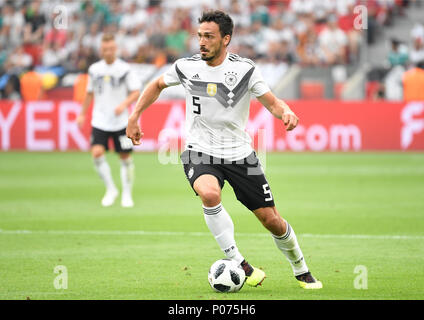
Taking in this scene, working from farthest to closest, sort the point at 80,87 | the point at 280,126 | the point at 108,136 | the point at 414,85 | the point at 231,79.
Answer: the point at 80,87 < the point at 414,85 < the point at 280,126 < the point at 108,136 < the point at 231,79

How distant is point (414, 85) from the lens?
22.4 meters

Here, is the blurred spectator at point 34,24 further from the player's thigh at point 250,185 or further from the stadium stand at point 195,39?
the player's thigh at point 250,185

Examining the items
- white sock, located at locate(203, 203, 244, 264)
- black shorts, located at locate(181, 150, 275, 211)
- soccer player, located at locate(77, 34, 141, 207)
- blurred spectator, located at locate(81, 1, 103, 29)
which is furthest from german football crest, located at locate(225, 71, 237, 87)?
blurred spectator, located at locate(81, 1, 103, 29)

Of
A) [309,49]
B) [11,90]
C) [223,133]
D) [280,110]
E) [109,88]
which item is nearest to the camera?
[280,110]

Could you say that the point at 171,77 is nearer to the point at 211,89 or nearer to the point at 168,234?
the point at 211,89

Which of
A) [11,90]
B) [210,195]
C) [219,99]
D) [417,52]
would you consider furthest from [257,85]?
[11,90]

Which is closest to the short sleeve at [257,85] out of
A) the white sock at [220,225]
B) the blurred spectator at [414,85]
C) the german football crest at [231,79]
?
the german football crest at [231,79]

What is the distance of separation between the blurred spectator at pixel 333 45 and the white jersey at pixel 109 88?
13178 mm

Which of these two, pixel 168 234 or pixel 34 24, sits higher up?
pixel 34 24

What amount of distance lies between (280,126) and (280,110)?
15.2 metres

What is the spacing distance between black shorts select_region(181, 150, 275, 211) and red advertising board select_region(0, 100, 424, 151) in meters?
14.7

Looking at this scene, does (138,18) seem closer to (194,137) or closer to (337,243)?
(337,243)

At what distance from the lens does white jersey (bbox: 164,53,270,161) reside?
7.32m

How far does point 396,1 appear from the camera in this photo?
92.6ft
